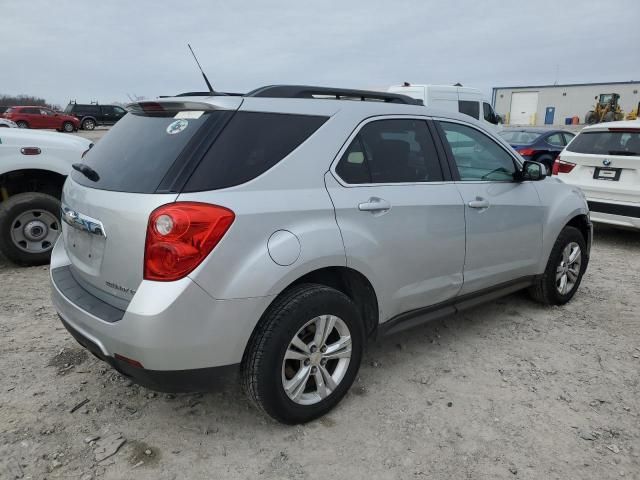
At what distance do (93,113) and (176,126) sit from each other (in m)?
33.4

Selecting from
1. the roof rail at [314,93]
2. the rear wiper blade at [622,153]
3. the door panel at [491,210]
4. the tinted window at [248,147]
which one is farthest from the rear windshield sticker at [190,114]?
the rear wiper blade at [622,153]

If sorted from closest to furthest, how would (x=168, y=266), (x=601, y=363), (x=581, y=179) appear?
(x=168, y=266), (x=601, y=363), (x=581, y=179)

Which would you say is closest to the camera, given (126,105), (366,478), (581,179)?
(366,478)

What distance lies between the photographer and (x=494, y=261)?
3.55 meters

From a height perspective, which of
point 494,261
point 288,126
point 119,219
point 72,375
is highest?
point 288,126

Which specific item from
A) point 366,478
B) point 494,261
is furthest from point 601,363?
point 366,478

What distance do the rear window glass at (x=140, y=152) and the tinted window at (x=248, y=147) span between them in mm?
146

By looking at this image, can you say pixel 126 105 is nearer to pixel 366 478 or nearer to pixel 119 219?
pixel 119 219

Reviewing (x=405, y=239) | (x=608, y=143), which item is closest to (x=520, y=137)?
(x=608, y=143)

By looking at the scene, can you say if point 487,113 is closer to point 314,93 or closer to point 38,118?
point 314,93

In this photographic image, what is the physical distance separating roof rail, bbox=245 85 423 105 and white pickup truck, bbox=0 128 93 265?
3103 mm

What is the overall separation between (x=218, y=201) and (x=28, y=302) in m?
3.01

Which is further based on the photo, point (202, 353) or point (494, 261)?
point (494, 261)

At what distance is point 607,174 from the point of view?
6426 millimetres
